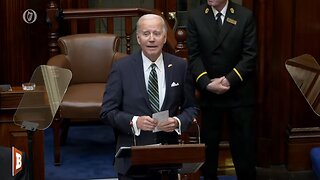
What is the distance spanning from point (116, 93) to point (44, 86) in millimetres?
440

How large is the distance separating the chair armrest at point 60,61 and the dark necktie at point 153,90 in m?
1.90

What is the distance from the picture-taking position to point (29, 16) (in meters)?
6.33

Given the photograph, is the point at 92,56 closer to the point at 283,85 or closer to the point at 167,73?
the point at 283,85

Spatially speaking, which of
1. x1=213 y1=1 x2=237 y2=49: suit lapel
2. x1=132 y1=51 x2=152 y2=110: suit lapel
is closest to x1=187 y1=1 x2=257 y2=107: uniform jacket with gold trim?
x1=213 y1=1 x2=237 y2=49: suit lapel

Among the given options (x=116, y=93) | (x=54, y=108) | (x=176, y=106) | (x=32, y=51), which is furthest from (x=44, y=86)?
(x=32, y=51)

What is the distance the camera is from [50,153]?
570 centimetres

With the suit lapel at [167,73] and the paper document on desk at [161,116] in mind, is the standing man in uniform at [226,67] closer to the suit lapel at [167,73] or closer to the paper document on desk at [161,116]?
the suit lapel at [167,73]

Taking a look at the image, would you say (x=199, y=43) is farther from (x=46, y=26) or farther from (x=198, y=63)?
(x=46, y=26)

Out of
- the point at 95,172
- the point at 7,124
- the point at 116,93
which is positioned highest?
the point at 116,93

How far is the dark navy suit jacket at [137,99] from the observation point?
367 centimetres

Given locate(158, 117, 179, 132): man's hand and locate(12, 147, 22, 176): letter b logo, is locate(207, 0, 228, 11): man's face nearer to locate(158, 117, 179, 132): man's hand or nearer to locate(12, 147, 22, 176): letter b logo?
locate(158, 117, 179, 132): man's hand

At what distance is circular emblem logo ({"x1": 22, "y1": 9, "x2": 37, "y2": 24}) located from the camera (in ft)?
20.7

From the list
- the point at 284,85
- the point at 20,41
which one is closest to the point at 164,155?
the point at 284,85

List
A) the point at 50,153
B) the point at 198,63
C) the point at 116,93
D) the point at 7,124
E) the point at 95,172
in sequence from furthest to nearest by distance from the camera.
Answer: the point at 50,153
the point at 95,172
the point at 198,63
the point at 7,124
the point at 116,93
